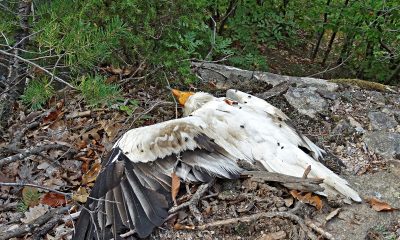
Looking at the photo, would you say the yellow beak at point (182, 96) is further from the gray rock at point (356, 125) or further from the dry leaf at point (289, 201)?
the gray rock at point (356, 125)

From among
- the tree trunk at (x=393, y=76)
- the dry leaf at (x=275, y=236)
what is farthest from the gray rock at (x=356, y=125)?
the tree trunk at (x=393, y=76)

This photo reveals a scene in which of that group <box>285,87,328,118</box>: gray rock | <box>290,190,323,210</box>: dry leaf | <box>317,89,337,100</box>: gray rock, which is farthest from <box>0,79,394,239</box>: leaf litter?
<box>317,89,337,100</box>: gray rock

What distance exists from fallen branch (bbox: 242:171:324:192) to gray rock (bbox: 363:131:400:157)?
1154 mm

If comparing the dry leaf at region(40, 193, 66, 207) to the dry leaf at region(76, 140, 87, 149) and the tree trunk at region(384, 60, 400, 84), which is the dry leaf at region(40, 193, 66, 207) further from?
the tree trunk at region(384, 60, 400, 84)

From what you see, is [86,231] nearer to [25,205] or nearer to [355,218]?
[25,205]

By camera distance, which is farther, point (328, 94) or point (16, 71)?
point (328, 94)

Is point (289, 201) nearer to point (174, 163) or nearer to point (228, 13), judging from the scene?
point (174, 163)

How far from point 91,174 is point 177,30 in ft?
5.31

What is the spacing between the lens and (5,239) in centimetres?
316

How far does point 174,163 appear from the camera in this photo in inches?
136

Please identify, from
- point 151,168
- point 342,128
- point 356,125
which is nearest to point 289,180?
point 151,168

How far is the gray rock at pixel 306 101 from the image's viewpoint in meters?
4.73

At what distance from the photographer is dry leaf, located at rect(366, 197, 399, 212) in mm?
3430

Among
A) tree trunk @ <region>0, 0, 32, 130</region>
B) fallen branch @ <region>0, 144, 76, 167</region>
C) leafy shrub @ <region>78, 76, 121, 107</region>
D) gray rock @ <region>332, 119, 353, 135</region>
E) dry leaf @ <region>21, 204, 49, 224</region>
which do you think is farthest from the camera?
gray rock @ <region>332, 119, 353, 135</region>
